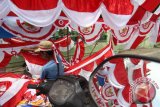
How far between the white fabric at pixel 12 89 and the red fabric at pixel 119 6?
1516mm

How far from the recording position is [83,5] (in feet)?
12.1

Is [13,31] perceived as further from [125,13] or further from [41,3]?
[125,13]

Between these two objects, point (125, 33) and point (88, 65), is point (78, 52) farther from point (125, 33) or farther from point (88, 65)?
point (88, 65)

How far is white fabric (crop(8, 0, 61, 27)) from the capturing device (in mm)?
3164

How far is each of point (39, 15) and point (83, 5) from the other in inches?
24.2

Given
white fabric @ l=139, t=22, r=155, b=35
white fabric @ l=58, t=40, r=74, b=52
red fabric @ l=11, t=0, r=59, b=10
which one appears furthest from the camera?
white fabric @ l=58, t=40, r=74, b=52

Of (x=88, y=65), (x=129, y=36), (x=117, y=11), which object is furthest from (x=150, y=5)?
(x=88, y=65)

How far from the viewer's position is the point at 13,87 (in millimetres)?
4020

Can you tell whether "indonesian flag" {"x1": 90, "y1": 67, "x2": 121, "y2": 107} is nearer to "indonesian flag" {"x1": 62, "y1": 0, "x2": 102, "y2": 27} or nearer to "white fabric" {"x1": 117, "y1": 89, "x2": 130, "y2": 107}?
"white fabric" {"x1": 117, "y1": 89, "x2": 130, "y2": 107}

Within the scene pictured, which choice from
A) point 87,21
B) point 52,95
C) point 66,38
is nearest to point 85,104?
point 52,95

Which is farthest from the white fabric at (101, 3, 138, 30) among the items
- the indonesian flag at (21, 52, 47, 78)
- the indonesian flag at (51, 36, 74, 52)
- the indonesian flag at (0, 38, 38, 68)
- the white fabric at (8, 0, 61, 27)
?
the indonesian flag at (51, 36, 74, 52)

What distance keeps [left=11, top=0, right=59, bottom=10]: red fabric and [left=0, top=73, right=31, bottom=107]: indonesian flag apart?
123cm

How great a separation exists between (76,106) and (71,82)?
0.18 meters

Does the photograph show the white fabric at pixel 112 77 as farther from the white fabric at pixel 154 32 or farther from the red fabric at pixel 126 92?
the white fabric at pixel 154 32
